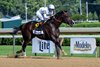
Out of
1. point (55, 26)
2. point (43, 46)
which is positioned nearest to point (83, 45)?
point (43, 46)

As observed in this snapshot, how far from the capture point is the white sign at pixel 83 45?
15859mm

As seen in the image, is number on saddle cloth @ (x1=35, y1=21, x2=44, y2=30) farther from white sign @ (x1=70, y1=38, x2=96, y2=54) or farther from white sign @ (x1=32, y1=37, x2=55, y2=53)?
white sign @ (x1=70, y1=38, x2=96, y2=54)

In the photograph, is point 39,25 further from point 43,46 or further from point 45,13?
point 43,46

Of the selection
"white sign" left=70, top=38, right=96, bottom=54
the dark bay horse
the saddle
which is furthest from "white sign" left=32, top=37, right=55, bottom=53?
the saddle

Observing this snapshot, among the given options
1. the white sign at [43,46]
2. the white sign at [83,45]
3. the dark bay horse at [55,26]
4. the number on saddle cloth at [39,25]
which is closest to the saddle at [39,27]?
the number on saddle cloth at [39,25]

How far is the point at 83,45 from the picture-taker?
1593 cm

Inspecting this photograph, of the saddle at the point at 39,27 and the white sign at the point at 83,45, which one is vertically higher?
the saddle at the point at 39,27

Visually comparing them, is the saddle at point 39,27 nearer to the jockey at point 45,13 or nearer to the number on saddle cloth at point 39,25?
the number on saddle cloth at point 39,25

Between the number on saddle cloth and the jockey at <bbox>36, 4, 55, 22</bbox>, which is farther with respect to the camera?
the jockey at <bbox>36, 4, 55, 22</bbox>

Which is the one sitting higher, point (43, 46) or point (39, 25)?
point (39, 25)

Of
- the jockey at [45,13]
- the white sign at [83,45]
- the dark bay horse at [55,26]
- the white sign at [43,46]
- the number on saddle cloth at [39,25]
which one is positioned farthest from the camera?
the white sign at [43,46]

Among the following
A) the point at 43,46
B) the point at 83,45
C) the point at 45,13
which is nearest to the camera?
the point at 45,13

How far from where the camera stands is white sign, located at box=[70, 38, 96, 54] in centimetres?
1586

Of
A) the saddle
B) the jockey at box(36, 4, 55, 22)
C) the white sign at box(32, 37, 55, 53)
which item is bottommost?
the white sign at box(32, 37, 55, 53)
